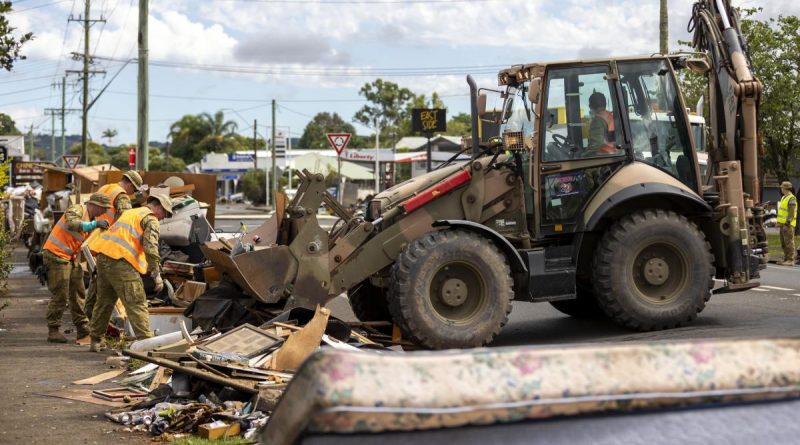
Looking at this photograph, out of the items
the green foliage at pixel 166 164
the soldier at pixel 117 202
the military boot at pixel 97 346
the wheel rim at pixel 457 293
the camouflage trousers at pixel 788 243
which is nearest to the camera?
the wheel rim at pixel 457 293

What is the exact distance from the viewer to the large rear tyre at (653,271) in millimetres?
10711

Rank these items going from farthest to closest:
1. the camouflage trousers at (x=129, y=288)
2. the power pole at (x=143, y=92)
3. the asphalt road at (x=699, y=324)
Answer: the power pole at (x=143, y=92)
the camouflage trousers at (x=129, y=288)
the asphalt road at (x=699, y=324)

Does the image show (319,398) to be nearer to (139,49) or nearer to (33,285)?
(33,285)

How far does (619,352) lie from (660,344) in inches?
5.0

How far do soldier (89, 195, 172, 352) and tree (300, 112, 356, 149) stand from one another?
11821 cm


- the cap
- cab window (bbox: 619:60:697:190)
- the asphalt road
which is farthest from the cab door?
the cap

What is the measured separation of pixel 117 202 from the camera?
40.0 feet

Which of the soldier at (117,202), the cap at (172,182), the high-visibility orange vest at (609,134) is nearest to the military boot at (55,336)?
the soldier at (117,202)

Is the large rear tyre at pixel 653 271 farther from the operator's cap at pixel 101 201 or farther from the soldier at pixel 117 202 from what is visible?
the operator's cap at pixel 101 201

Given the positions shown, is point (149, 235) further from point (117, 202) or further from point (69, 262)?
point (69, 262)

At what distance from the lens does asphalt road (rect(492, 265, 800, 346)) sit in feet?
35.1

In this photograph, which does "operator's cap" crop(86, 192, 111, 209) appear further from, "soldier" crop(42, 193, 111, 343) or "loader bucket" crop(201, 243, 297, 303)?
"loader bucket" crop(201, 243, 297, 303)

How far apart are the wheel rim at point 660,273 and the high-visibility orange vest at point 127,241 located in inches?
200

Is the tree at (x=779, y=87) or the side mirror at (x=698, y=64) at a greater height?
the tree at (x=779, y=87)
